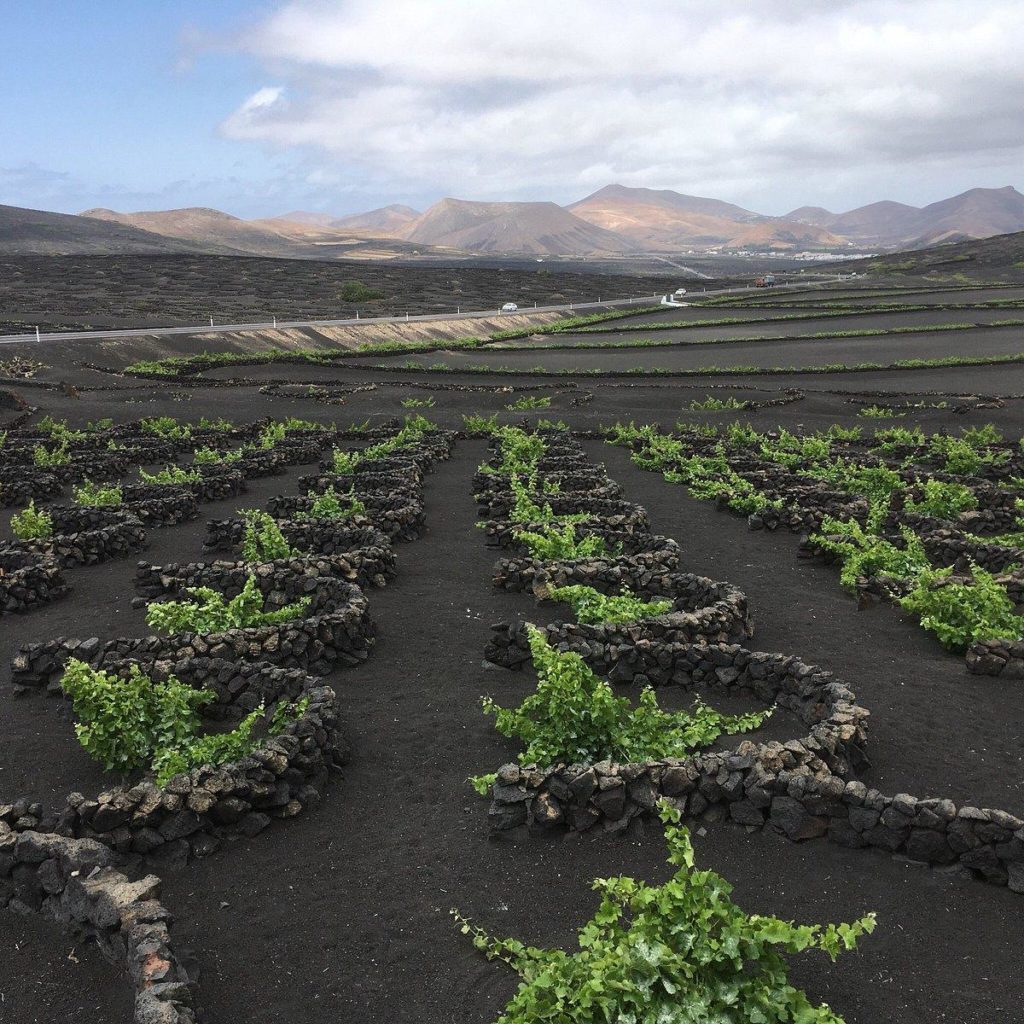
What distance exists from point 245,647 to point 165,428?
23.9m

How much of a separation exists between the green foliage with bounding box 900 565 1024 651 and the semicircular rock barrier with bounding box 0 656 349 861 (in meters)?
8.00

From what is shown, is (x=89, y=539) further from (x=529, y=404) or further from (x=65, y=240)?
(x=65, y=240)

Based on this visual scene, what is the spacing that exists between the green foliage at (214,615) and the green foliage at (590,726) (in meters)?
4.11

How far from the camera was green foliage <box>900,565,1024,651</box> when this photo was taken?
11705 millimetres

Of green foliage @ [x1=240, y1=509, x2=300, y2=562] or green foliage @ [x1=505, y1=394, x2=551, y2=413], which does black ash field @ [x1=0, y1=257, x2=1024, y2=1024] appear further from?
green foliage @ [x1=505, y1=394, x2=551, y2=413]

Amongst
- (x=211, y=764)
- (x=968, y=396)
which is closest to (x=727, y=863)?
(x=211, y=764)

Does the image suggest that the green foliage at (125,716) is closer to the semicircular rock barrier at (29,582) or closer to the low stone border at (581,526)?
the semicircular rock barrier at (29,582)

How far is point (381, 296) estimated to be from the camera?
102812 mm

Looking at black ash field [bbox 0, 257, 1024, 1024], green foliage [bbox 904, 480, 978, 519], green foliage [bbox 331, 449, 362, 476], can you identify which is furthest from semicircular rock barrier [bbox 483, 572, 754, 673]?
green foliage [bbox 331, 449, 362, 476]

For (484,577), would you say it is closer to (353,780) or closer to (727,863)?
(353,780)

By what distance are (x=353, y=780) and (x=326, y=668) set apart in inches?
107

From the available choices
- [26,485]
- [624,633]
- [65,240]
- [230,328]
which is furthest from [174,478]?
[65,240]

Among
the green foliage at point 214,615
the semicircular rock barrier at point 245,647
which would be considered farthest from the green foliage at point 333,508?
the semicircular rock barrier at point 245,647

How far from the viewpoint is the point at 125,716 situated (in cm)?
916
